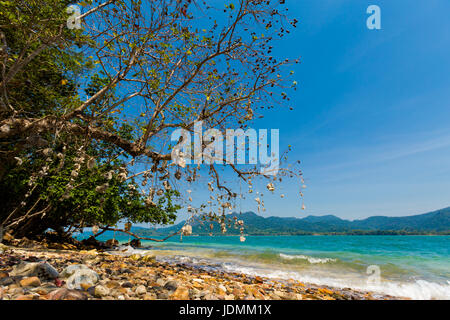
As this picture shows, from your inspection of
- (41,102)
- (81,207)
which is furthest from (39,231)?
(41,102)

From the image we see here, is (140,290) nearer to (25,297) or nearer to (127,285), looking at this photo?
(127,285)

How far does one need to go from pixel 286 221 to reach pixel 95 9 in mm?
141115

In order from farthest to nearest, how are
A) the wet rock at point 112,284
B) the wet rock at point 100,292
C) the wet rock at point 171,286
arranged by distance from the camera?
the wet rock at point 171,286, the wet rock at point 112,284, the wet rock at point 100,292

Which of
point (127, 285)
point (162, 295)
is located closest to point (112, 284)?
point (127, 285)

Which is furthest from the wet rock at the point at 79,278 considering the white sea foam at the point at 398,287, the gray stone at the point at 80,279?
the white sea foam at the point at 398,287

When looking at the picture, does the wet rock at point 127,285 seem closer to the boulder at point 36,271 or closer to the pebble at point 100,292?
the pebble at point 100,292

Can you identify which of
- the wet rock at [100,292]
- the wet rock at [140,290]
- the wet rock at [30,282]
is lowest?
the wet rock at [140,290]

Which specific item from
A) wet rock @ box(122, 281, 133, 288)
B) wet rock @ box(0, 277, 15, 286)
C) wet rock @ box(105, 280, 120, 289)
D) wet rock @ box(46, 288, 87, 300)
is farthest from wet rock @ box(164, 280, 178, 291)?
wet rock @ box(0, 277, 15, 286)

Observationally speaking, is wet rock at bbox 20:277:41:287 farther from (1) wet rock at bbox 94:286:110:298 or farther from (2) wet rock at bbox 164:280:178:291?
(2) wet rock at bbox 164:280:178:291

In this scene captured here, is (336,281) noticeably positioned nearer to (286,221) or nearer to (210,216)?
(210,216)

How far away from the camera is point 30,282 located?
10.4 ft

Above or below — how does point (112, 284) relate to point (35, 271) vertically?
below

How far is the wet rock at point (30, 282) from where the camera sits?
3.12 metres
